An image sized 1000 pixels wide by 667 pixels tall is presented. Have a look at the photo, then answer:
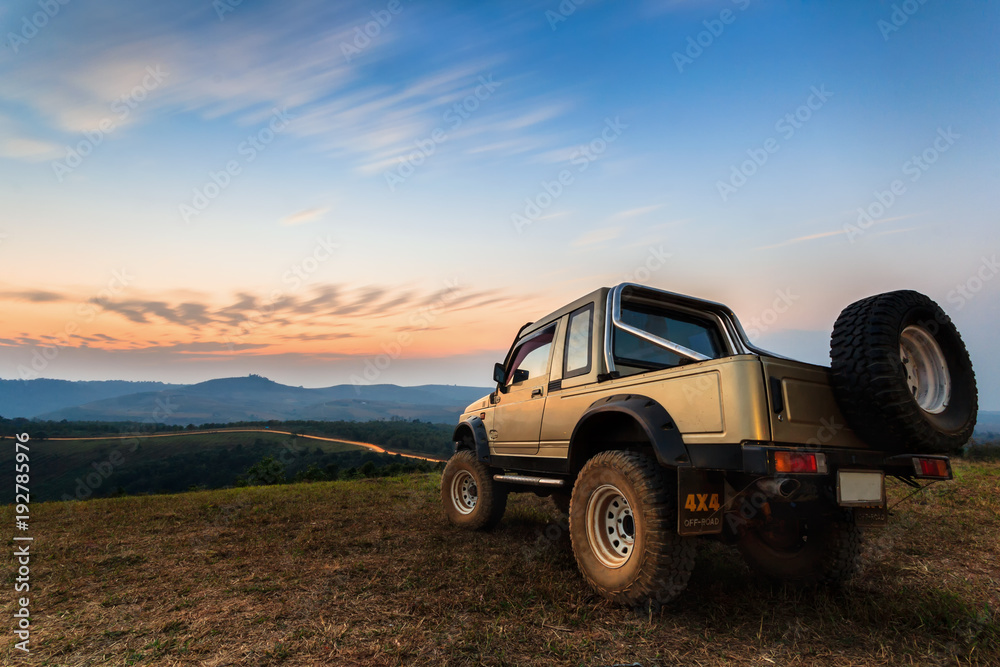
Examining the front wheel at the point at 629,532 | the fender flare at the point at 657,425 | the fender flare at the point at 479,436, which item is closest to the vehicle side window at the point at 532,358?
the fender flare at the point at 479,436

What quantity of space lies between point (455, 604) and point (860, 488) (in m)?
2.66

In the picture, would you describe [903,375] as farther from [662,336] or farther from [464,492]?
[464,492]

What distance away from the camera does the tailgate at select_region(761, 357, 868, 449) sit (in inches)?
109

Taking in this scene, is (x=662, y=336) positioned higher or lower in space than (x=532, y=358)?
higher

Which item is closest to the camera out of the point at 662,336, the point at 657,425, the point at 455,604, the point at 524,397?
the point at 657,425

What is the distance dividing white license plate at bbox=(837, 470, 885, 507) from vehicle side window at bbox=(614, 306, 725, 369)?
1.48 meters

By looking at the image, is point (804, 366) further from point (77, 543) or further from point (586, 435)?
point (77, 543)

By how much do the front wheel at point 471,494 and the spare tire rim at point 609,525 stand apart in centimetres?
215

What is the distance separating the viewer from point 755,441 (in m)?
2.71

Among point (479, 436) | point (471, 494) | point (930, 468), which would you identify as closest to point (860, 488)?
point (930, 468)

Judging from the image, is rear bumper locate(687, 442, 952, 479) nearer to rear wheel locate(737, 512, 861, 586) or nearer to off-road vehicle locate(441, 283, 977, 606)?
off-road vehicle locate(441, 283, 977, 606)

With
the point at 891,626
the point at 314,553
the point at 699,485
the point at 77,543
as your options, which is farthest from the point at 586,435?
the point at 77,543

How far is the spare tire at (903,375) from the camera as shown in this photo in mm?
2803

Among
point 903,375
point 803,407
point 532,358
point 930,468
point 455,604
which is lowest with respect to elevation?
point 455,604
